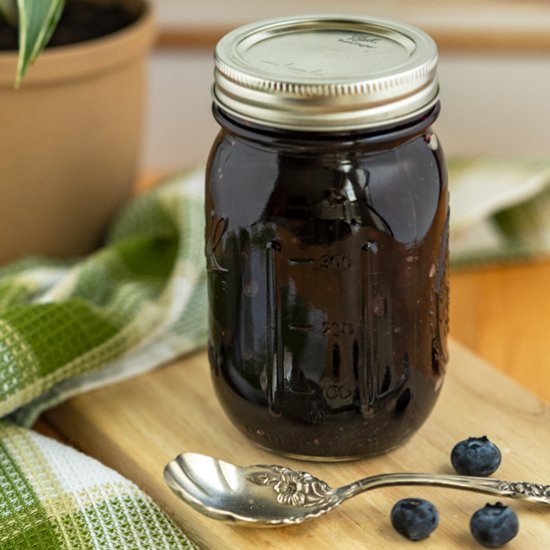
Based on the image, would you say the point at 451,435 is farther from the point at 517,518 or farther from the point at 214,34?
the point at 214,34

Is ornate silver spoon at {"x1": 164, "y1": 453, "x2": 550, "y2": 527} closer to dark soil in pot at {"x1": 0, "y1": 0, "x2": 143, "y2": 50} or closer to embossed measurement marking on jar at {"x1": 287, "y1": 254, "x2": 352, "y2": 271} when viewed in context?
embossed measurement marking on jar at {"x1": 287, "y1": 254, "x2": 352, "y2": 271}

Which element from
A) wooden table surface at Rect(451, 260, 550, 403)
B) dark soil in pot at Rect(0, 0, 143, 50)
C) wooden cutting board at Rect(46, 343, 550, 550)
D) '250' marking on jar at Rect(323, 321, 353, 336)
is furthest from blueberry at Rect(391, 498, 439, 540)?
dark soil in pot at Rect(0, 0, 143, 50)

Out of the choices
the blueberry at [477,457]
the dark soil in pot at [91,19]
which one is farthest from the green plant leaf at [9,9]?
the blueberry at [477,457]

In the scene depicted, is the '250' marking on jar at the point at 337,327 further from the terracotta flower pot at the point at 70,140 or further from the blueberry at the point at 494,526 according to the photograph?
the terracotta flower pot at the point at 70,140

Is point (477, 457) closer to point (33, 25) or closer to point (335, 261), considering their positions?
point (335, 261)

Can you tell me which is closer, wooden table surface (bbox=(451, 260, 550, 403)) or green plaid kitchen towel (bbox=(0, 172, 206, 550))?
green plaid kitchen towel (bbox=(0, 172, 206, 550))

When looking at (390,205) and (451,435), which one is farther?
(451,435)

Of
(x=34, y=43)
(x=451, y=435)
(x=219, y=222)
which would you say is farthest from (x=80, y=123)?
(x=451, y=435)
